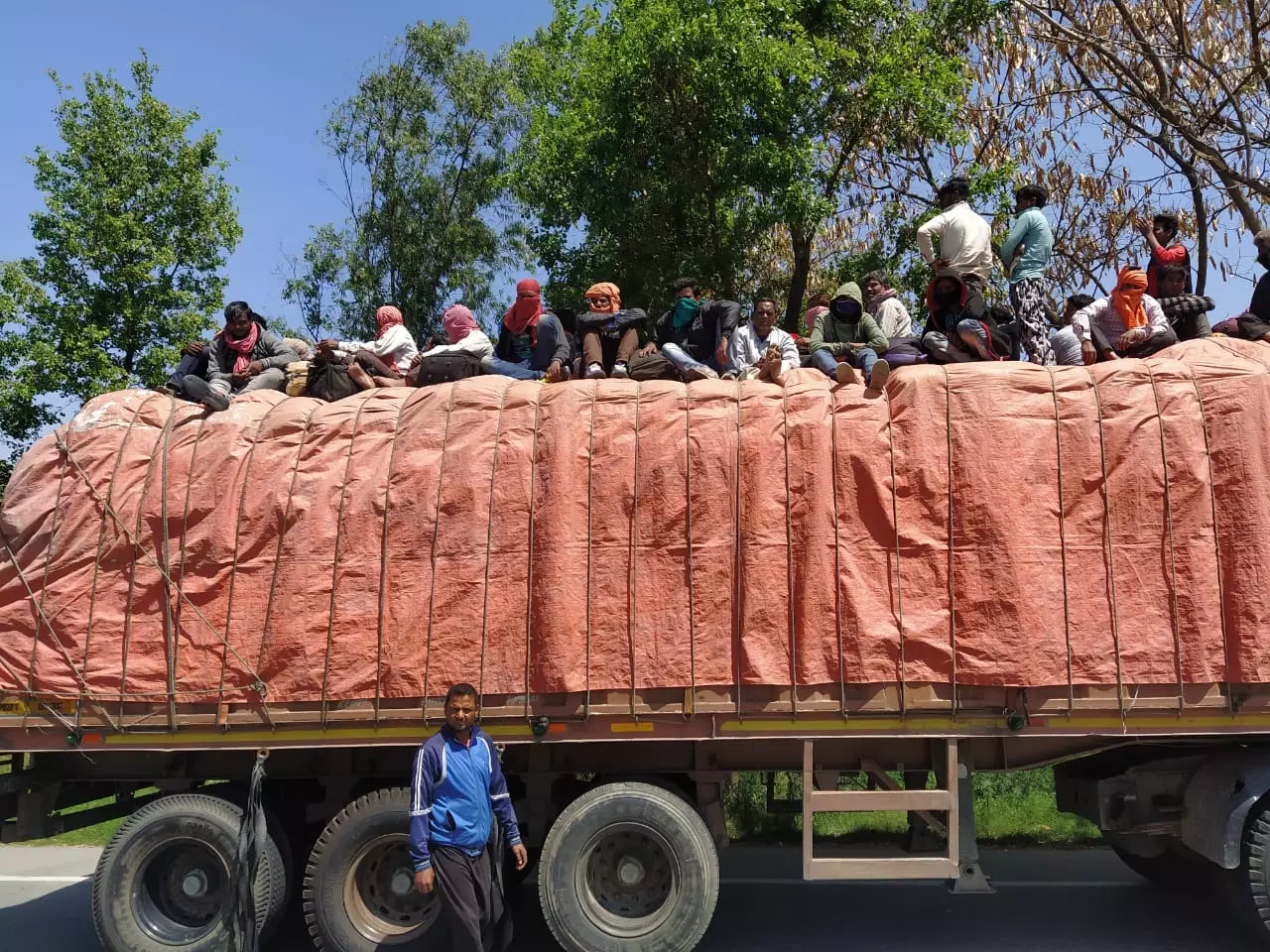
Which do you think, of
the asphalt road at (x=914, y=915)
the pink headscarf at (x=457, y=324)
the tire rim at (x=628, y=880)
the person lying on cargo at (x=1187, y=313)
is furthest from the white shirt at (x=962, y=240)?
the asphalt road at (x=914, y=915)

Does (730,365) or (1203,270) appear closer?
(730,365)

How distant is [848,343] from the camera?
7.18m

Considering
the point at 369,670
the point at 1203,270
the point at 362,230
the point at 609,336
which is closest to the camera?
the point at 369,670

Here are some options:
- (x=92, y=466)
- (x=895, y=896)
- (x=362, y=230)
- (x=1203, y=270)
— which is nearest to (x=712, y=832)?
(x=895, y=896)

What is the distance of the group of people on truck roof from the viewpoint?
21.9 ft

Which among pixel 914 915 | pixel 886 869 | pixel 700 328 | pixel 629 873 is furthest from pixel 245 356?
pixel 914 915

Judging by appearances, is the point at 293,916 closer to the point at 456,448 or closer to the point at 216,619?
the point at 216,619

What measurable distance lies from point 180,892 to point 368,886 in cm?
124

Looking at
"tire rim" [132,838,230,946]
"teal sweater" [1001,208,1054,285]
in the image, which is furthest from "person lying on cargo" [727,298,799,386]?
"tire rim" [132,838,230,946]

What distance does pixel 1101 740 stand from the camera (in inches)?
234

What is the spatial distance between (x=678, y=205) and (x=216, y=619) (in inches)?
328

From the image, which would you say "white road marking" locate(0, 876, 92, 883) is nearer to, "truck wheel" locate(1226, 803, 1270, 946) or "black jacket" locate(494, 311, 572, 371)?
"black jacket" locate(494, 311, 572, 371)

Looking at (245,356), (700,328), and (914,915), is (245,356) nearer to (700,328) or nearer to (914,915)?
(700,328)

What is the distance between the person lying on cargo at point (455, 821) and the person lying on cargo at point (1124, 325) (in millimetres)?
4793
